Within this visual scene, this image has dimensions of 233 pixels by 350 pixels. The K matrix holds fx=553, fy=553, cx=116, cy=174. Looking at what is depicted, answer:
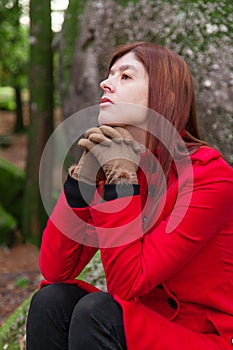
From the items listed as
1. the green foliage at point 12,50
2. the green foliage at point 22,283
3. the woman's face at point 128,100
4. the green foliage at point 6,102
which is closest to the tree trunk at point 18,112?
the green foliage at point 12,50

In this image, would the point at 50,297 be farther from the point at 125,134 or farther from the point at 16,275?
the point at 16,275

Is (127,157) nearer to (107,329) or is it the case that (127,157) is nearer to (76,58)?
(107,329)

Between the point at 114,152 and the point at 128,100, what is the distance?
0.26 m

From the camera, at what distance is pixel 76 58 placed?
634 centimetres

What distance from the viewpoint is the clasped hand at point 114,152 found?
224 centimetres

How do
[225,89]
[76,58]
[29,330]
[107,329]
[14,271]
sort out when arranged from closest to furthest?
1. [107,329]
2. [29,330]
3. [225,89]
4. [76,58]
5. [14,271]

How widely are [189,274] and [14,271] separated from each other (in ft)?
19.3

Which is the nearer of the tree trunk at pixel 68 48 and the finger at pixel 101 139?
the finger at pixel 101 139

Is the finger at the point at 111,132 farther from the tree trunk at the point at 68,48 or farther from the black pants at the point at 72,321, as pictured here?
the tree trunk at the point at 68,48

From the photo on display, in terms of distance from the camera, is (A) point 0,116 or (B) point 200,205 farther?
(A) point 0,116

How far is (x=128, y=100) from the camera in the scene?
2.37 metres

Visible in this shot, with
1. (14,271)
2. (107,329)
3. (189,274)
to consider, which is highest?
(189,274)

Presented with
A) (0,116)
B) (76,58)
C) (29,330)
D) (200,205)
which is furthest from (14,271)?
(0,116)

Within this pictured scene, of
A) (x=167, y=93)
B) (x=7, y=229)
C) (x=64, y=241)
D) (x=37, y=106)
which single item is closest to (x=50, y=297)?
(x=64, y=241)
